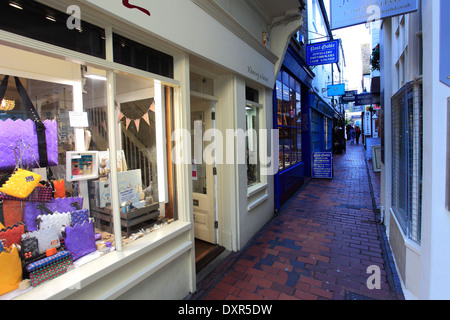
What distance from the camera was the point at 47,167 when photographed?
2.34m

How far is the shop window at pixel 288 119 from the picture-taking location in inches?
253

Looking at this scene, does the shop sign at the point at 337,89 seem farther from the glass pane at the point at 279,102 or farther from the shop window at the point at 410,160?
the shop window at the point at 410,160

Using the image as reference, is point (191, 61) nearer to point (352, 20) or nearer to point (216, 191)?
point (216, 191)

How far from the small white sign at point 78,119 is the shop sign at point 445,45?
327 cm

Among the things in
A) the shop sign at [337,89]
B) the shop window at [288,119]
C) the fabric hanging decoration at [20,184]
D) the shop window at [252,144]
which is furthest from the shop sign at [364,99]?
the fabric hanging decoration at [20,184]

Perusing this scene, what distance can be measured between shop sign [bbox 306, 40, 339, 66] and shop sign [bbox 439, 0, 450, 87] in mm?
6024

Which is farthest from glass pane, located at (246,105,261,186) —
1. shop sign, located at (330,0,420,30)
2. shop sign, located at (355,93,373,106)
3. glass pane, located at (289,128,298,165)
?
shop sign, located at (355,93,373,106)

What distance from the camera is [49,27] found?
178 cm

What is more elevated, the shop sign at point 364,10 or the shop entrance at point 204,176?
the shop sign at point 364,10

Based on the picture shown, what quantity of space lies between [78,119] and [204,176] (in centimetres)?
219

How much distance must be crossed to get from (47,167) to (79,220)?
0.62 meters

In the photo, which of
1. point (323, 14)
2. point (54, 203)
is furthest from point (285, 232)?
point (323, 14)

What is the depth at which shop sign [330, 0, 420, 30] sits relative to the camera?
268 centimetres
